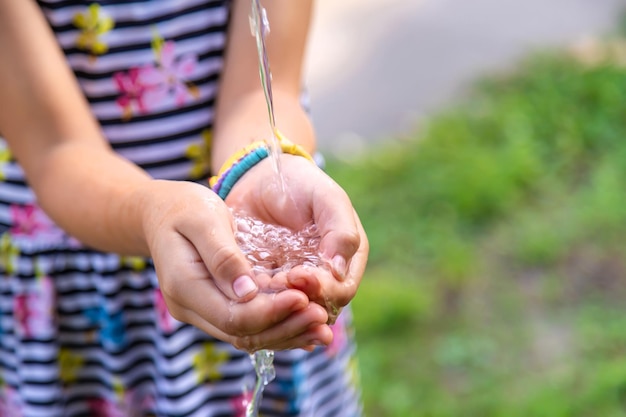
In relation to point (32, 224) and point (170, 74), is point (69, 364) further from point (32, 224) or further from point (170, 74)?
point (170, 74)

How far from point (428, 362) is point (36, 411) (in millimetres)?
1042

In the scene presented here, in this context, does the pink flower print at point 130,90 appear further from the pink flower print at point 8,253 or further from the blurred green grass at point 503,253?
the blurred green grass at point 503,253

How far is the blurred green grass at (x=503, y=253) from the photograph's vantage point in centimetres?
204

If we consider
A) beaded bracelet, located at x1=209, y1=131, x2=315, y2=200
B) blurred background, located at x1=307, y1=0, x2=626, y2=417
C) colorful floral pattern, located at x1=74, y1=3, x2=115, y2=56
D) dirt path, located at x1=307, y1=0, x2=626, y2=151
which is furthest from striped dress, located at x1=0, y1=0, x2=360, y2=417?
dirt path, located at x1=307, y1=0, x2=626, y2=151

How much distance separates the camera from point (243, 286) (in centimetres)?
94

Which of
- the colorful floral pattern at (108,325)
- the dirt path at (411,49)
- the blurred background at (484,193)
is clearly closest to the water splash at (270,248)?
the colorful floral pattern at (108,325)

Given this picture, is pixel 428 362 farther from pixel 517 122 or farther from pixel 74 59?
pixel 74 59

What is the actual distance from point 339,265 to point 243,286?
112mm

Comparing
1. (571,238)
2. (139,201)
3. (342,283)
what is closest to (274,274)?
(342,283)

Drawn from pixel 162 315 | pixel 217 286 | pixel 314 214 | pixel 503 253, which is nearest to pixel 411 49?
pixel 503 253

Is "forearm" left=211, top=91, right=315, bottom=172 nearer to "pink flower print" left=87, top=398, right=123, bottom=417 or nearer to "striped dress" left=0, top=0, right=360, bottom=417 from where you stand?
"striped dress" left=0, top=0, right=360, bottom=417

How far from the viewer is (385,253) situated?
2443mm

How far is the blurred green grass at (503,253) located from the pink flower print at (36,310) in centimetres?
94

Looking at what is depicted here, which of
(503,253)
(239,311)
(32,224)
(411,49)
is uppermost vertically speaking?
(239,311)
